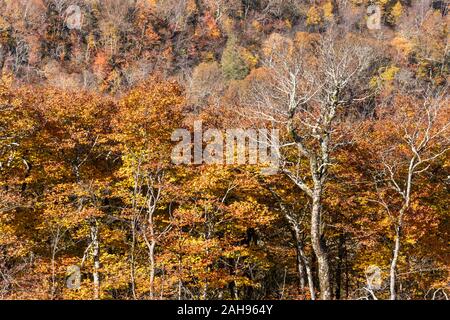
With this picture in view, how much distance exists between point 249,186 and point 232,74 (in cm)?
7582

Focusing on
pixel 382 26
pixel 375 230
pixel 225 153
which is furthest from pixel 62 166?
pixel 382 26

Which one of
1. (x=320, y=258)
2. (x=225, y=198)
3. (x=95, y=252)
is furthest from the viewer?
(x=225, y=198)

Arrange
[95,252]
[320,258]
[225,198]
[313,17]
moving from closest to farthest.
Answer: [320,258], [95,252], [225,198], [313,17]

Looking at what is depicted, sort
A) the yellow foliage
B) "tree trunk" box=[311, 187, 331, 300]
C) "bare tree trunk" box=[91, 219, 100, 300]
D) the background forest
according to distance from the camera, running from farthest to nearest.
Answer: the yellow foliage < "bare tree trunk" box=[91, 219, 100, 300] < the background forest < "tree trunk" box=[311, 187, 331, 300]

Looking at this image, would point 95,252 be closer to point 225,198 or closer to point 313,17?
point 225,198

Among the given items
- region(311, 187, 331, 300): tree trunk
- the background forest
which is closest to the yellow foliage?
the background forest

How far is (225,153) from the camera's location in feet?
82.5

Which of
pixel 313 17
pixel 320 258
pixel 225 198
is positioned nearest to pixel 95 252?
pixel 225 198

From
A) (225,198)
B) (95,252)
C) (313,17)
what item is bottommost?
(95,252)

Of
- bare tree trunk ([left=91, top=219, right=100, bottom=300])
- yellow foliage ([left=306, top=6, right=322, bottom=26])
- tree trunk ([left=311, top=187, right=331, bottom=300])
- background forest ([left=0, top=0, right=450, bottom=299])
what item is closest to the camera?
tree trunk ([left=311, top=187, right=331, bottom=300])

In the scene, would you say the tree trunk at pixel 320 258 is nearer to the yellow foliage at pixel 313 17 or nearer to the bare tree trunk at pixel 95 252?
the bare tree trunk at pixel 95 252

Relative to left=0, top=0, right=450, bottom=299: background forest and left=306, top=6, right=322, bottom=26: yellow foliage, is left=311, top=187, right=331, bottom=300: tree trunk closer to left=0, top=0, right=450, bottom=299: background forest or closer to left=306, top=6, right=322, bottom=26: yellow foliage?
left=0, top=0, right=450, bottom=299: background forest

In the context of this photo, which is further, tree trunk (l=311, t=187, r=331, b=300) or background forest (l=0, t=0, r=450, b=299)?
background forest (l=0, t=0, r=450, b=299)

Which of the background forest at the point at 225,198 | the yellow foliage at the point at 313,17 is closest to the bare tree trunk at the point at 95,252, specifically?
the background forest at the point at 225,198
